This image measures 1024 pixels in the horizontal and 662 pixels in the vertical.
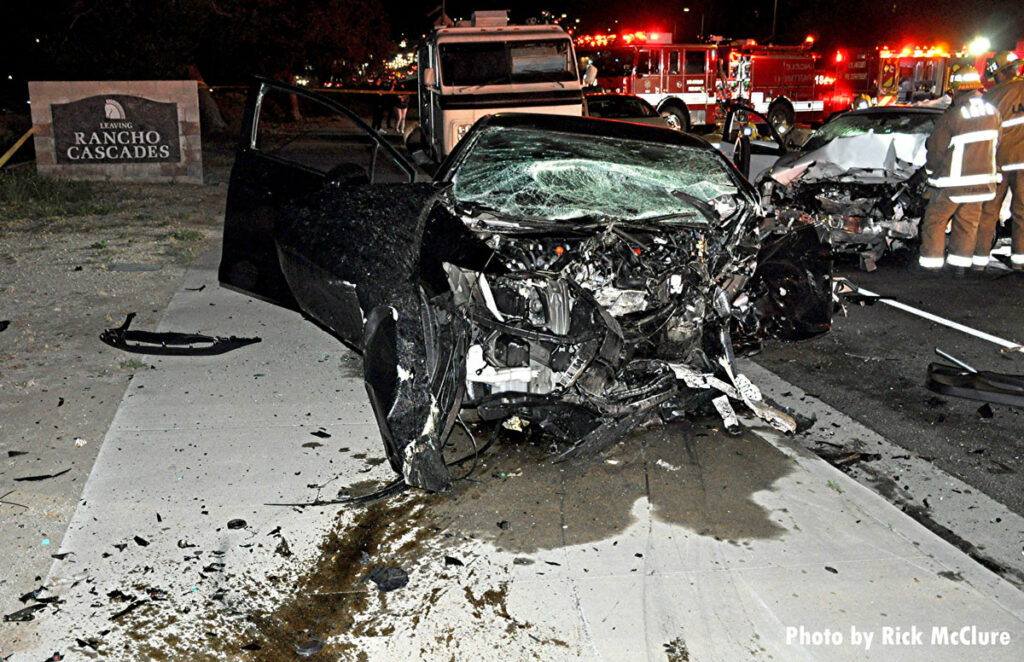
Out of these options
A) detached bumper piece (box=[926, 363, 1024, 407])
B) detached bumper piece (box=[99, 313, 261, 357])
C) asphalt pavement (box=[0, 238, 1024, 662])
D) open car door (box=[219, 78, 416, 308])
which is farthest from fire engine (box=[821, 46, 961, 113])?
asphalt pavement (box=[0, 238, 1024, 662])

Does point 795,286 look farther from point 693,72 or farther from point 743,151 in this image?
point 693,72

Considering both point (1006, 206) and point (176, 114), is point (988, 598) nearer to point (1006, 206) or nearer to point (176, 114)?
point (1006, 206)

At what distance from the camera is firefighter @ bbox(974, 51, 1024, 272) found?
27.8 ft

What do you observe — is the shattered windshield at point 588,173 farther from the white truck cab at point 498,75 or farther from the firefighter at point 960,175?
the white truck cab at point 498,75

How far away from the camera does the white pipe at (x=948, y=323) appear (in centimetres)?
637

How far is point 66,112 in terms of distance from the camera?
1335cm

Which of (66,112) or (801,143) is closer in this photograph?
(801,143)

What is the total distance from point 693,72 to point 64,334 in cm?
1850

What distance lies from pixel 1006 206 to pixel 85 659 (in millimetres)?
9285

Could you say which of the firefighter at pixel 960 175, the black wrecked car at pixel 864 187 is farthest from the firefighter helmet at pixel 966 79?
the black wrecked car at pixel 864 187

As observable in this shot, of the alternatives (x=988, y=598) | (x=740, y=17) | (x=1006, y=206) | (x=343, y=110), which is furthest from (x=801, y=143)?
(x=740, y=17)

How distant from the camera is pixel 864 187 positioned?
8719 millimetres

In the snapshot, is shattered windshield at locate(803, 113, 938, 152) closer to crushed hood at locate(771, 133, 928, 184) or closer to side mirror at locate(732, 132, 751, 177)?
crushed hood at locate(771, 133, 928, 184)

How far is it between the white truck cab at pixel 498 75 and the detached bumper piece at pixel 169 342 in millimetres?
6574
